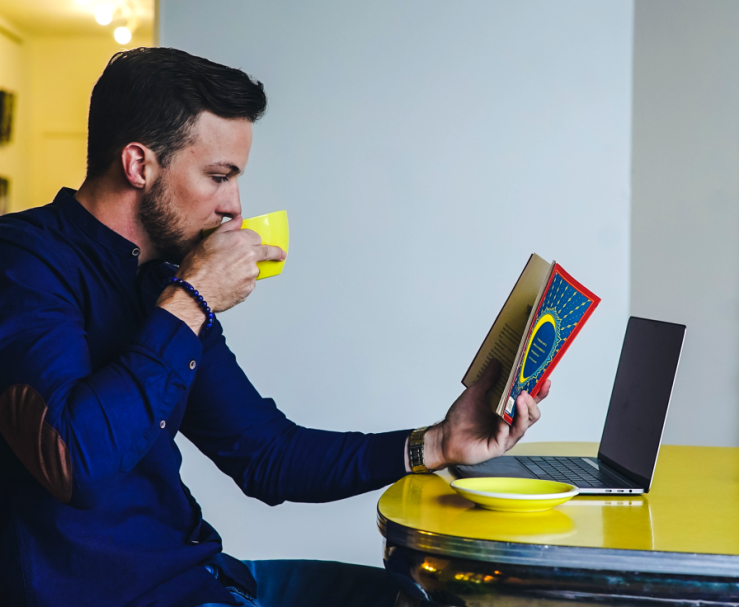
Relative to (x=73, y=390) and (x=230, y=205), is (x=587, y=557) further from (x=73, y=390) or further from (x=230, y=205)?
(x=230, y=205)

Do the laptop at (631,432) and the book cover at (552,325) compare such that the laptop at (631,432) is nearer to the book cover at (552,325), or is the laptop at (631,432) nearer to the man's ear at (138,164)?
the book cover at (552,325)

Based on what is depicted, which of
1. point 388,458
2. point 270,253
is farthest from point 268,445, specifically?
point 270,253

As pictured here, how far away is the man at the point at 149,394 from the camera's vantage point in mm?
788

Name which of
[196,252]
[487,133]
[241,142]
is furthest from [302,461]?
[487,133]

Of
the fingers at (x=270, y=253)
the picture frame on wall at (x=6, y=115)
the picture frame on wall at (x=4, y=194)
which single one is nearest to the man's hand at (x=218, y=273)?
the fingers at (x=270, y=253)

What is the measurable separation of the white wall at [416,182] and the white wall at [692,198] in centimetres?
74

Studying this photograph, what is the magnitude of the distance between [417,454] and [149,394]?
1.44ft

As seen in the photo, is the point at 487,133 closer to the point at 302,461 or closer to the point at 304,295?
the point at 304,295

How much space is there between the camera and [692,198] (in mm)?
2664

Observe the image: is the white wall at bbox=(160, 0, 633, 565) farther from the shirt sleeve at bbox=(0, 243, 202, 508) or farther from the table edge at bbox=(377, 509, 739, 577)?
the table edge at bbox=(377, 509, 739, 577)

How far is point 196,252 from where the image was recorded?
3.13 ft

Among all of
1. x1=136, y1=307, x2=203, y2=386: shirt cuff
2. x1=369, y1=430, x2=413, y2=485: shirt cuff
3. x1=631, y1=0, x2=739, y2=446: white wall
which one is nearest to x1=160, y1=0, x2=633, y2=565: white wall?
x1=631, y1=0, x2=739, y2=446: white wall

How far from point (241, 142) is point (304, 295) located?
1.02m

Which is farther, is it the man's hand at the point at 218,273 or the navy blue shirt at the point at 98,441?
the man's hand at the point at 218,273
